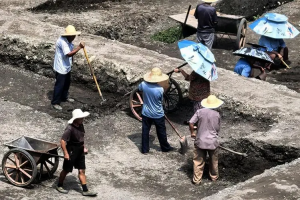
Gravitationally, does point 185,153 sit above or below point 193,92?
below

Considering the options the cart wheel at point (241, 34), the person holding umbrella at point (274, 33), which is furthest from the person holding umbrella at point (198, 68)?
the cart wheel at point (241, 34)

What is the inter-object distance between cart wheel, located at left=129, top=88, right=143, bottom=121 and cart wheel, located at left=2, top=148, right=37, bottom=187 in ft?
9.19

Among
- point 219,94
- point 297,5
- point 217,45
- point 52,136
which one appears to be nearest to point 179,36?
point 217,45

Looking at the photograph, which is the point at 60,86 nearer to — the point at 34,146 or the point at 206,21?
the point at 34,146

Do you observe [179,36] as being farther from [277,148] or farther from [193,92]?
[277,148]

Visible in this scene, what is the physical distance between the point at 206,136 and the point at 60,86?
346cm

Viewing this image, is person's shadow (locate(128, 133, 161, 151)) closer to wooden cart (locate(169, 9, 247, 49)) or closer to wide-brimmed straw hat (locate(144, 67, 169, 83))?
wide-brimmed straw hat (locate(144, 67, 169, 83))

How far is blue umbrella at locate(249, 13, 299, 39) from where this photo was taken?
1495 centimetres

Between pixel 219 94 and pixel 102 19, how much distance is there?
6067mm

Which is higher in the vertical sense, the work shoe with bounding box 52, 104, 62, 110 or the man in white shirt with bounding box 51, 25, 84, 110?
the man in white shirt with bounding box 51, 25, 84, 110

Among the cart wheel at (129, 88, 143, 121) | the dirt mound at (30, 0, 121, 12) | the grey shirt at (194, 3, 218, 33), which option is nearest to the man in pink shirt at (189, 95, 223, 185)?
the cart wheel at (129, 88, 143, 121)

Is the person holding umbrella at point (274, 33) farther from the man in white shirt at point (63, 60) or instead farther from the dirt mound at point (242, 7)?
the man in white shirt at point (63, 60)

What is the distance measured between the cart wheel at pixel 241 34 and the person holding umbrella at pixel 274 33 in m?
0.67

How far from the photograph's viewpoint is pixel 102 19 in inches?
691
